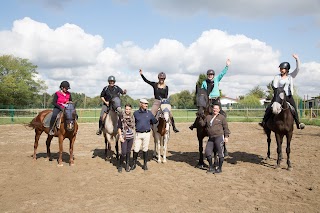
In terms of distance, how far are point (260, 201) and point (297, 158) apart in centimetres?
534

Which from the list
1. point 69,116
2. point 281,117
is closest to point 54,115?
point 69,116

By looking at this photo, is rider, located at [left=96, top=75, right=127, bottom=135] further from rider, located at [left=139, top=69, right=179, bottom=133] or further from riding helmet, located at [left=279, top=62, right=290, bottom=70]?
riding helmet, located at [left=279, top=62, right=290, bottom=70]

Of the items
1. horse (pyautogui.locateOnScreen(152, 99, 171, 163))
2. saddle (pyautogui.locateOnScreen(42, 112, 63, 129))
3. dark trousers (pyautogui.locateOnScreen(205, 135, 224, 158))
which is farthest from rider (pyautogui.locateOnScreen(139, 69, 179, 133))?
saddle (pyautogui.locateOnScreen(42, 112, 63, 129))

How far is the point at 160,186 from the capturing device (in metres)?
6.50

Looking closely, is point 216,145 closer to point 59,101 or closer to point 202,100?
point 202,100

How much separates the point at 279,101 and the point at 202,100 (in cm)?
217

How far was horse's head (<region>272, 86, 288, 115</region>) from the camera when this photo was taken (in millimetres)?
7867

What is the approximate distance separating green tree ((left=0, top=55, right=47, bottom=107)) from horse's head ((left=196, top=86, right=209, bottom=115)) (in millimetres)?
38399

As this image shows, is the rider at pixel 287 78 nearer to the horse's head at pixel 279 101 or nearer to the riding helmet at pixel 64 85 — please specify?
the horse's head at pixel 279 101

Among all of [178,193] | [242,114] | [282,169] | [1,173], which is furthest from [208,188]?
[242,114]

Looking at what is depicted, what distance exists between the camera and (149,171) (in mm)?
8023

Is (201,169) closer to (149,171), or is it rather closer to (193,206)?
(149,171)

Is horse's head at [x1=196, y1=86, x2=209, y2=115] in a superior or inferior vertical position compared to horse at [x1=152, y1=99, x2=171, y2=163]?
superior

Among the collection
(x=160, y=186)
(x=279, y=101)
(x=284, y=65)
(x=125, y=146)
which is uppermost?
(x=284, y=65)
